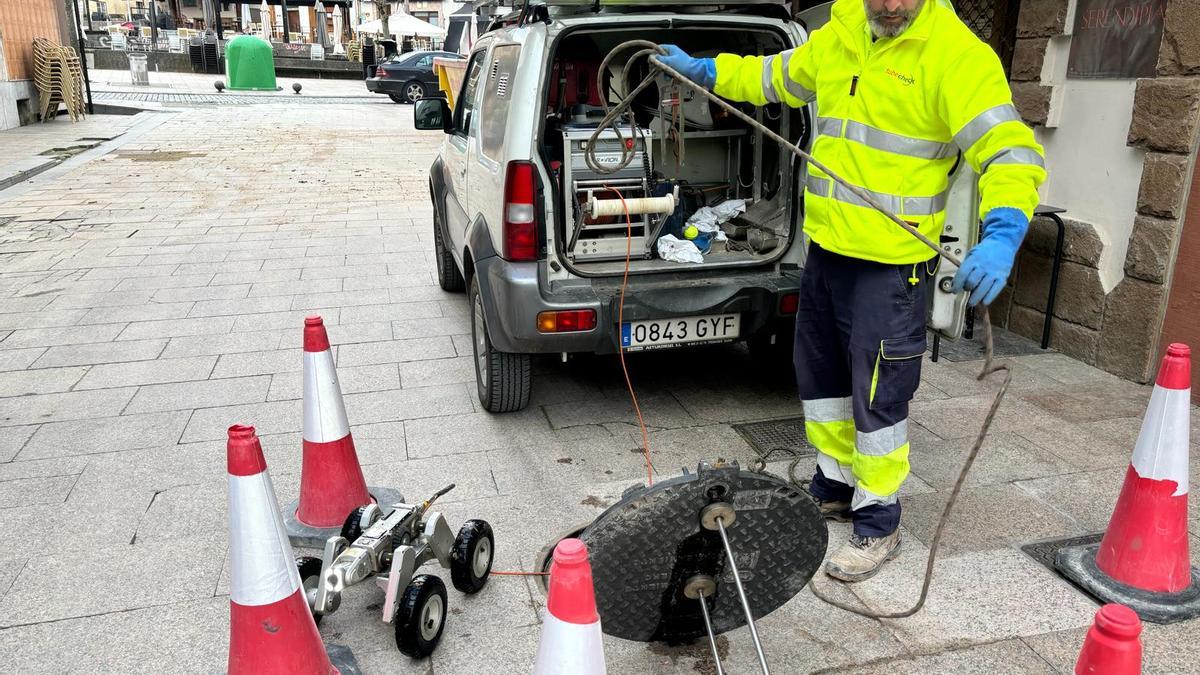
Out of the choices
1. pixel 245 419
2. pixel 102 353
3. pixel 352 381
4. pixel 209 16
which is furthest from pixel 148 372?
pixel 209 16

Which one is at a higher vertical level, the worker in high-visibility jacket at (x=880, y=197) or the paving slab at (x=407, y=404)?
the worker in high-visibility jacket at (x=880, y=197)

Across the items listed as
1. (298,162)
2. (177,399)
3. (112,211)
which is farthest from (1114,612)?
(298,162)

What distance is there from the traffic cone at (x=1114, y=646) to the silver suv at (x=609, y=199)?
2403mm

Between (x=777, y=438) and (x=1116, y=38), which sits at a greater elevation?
(x=1116, y=38)

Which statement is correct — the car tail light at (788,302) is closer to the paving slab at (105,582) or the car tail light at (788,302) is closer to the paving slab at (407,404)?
the paving slab at (407,404)

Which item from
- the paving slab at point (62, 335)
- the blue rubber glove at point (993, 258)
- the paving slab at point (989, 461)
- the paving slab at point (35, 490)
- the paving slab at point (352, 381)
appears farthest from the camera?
the paving slab at point (62, 335)

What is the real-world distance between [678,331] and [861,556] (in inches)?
54.7

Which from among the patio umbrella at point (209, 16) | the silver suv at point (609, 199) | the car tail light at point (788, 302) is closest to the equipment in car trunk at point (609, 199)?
the silver suv at point (609, 199)

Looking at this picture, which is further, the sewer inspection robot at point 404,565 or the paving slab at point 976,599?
the paving slab at point 976,599

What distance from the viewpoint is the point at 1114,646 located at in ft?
5.21

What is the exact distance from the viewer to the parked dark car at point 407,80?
2817cm

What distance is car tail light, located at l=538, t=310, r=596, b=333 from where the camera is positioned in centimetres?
400

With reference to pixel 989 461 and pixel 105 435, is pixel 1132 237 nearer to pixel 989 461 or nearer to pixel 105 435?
pixel 989 461

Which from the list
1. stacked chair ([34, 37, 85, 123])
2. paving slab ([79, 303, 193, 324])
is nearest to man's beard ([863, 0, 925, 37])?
paving slab ([79, 303, 193, 324])
